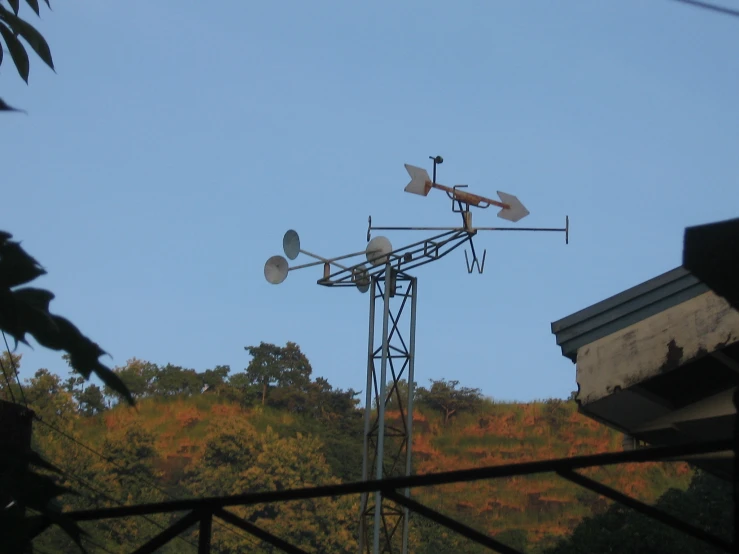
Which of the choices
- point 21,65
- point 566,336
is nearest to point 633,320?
point 566,336

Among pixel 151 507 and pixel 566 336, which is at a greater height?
pixel 566 336

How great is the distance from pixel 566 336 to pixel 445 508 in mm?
29313

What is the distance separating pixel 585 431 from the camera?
38812mm

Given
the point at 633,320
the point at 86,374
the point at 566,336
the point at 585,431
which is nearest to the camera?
the point at 86,374

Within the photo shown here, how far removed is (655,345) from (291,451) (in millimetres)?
26918

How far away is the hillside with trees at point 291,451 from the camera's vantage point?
89.9 ft

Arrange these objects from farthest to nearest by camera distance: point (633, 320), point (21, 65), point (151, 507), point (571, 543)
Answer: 1. point (571, 543)
2. point (633, 320)
3. point (151, 507)
4. point (21, 65)

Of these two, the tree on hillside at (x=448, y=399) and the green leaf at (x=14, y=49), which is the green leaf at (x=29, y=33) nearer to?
the green leaf at (x=14, y=49)

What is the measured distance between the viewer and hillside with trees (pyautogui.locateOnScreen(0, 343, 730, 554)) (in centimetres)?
2739

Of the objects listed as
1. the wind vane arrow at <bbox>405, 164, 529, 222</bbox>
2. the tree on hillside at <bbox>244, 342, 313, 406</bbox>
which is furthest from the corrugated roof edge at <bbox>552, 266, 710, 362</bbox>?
the tree on hillside at <bbox>244, 342, 313, 406</bbox>

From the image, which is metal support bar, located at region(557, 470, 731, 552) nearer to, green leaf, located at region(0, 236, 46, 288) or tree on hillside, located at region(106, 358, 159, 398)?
green leaf, located at region(0, 236, 46, 288)

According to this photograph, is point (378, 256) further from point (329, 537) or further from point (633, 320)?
point (329, 537)

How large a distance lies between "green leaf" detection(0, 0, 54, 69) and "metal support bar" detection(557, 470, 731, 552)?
Result: 1.33 metres

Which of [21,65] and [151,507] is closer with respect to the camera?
[21,65]
